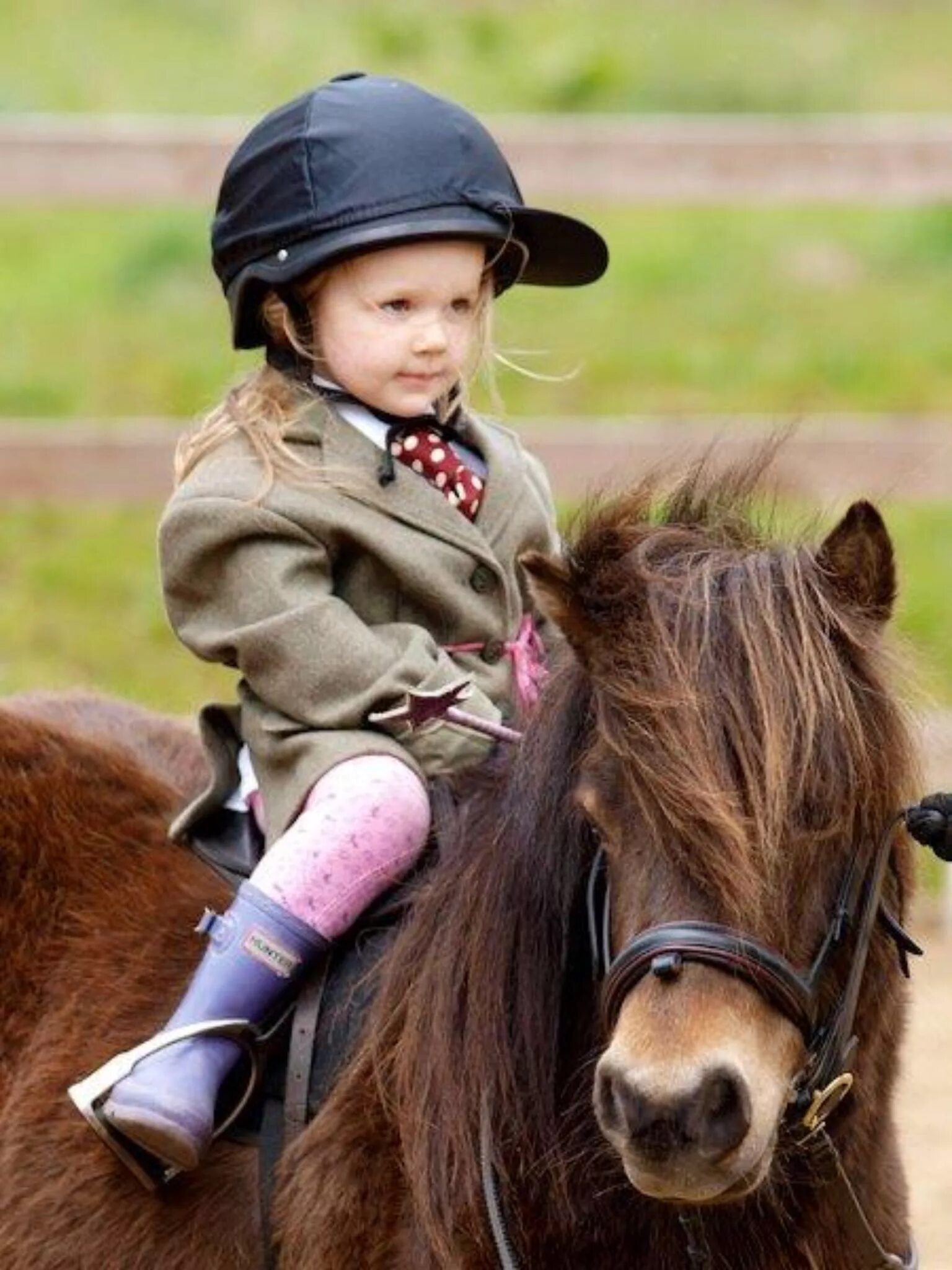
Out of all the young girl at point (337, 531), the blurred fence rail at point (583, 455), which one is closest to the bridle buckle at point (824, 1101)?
the young girl at point (337, 531)

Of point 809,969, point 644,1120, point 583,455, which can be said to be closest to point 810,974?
point 809,969

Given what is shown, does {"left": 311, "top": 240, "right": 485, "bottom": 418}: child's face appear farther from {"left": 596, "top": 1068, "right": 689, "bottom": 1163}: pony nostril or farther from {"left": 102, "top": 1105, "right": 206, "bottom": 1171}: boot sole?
{"left": 596, "top": 1068, "right": 689, "bottom": 1163}: pony nostril

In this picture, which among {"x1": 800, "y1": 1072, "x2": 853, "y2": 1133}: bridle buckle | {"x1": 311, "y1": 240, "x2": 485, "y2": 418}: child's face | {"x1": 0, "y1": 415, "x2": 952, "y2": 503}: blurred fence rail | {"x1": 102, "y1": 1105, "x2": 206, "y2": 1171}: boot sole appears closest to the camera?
{"x1": 800, "y1": 1072, "x2": 853, "y2": 1133}: bridle buckle

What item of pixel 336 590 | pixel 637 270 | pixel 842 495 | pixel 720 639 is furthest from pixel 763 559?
pixel 637 270

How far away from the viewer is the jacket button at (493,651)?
3.12 m

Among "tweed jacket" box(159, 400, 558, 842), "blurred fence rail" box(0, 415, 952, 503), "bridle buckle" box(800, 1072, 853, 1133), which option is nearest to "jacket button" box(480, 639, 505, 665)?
"tweed jacket" box(159, 400, 558, 842)

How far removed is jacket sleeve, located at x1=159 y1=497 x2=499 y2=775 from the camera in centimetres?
294

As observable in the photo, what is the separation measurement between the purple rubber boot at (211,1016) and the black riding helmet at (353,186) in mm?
811

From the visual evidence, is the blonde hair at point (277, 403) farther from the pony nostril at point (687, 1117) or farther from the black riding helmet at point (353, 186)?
the pony nostril at point (687, 1117)

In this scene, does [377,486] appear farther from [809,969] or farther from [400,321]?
[809,969]

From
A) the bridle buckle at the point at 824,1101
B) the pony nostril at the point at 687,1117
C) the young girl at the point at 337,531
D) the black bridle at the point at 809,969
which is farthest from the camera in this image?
the young girl at the point at 337,531

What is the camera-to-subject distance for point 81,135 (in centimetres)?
713

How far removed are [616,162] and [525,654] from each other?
449 cm

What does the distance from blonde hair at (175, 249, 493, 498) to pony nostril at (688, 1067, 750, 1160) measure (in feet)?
3.55
